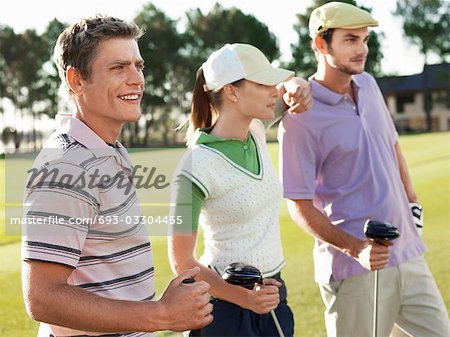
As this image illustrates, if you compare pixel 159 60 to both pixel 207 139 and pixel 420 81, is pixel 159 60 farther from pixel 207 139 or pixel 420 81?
pixel 207 139

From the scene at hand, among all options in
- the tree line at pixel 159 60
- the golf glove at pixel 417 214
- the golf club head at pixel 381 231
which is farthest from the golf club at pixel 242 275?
the tree line at pixel 159 60

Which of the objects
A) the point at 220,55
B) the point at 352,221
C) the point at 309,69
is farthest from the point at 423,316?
the point at 309,69

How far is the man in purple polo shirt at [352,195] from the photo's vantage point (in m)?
3.72

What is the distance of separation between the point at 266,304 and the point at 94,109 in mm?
1017

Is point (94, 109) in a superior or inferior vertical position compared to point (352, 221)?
superior

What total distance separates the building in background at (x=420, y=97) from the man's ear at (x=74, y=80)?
6600cm

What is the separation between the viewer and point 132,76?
90.4 inches

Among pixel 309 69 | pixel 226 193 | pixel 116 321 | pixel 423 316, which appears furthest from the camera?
pixel 309 69

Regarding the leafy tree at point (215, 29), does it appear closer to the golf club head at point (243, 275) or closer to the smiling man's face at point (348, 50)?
the smiling man's face at point (348, 50)

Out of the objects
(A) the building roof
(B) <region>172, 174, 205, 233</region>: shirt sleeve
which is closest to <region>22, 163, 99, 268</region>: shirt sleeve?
(B) <region>172, 174, 205, 233</region>: shirt sleeve

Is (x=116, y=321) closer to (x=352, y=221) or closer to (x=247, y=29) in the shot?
(x=352, y=221)

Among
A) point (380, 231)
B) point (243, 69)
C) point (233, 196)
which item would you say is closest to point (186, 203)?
point (233, 196)

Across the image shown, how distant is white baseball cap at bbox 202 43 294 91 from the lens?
3326 mm

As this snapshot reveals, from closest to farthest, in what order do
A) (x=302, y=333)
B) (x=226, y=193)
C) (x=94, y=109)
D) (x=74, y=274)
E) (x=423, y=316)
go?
(x=74, y=274)
(x=94, y=109)
(x=226, y=193)
(x=423, y=316)
(x=302, y=333)
